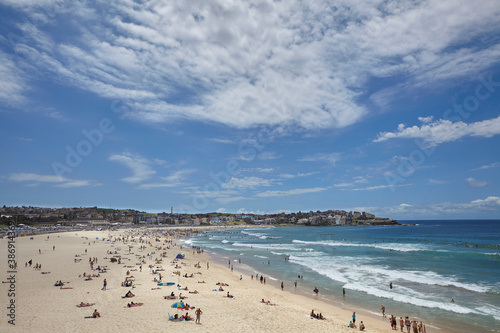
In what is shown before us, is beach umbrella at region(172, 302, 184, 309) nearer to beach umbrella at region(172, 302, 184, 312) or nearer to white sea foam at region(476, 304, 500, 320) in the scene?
beach umbrella at region(172, 302, 184, 312)

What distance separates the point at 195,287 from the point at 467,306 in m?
20.0

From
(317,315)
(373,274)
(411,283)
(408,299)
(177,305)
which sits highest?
(177,305)

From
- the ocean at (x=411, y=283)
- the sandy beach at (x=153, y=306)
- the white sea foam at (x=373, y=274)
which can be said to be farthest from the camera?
Result: the white sea foam at (x=373, y=274)

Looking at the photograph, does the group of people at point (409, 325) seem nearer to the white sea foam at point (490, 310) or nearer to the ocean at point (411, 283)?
the ocean at point (411, 283)

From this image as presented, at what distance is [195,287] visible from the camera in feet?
76.8

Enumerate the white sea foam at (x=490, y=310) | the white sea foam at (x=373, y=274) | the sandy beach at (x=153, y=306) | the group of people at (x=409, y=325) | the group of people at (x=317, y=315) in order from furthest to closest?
the white sea foam at (x=373, y=274) → the white sea foam at (x=490, y=310) → the group of people at (x=317, y=315) → the group of people at (x=409, y=325) → the sandy beach at (x=153, y=306)

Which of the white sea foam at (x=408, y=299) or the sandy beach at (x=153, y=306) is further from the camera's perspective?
the white sea foam at (x=408, y=299)

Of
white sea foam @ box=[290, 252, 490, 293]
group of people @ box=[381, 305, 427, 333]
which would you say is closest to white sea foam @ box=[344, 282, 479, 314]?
white sea foam @ box=[290, 252, 490, 293]

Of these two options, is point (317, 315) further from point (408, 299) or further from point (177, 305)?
point (408, 299)

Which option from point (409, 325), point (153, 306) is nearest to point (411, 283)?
point (409, 325)

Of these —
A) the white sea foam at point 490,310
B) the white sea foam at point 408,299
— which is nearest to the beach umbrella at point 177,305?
the white sea foam at point 408,299

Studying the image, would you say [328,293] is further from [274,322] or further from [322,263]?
[322,263]

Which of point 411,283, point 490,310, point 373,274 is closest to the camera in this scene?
point 490,310

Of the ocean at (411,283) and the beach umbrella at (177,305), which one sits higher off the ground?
the beach umbrella at (177,305)
